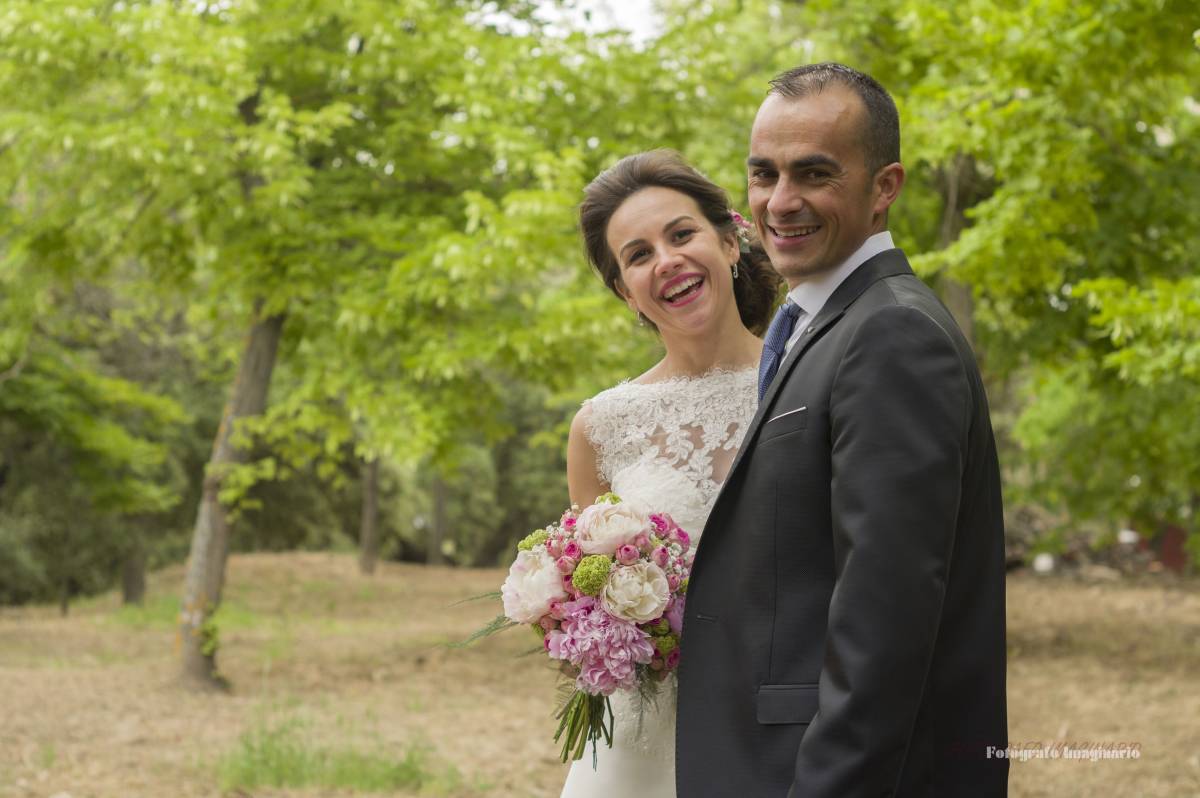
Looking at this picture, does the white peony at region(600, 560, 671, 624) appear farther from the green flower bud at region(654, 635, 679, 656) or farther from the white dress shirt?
the white dress shirt

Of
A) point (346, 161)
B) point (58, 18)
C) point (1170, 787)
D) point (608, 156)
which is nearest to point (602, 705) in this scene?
point (1170, 787)

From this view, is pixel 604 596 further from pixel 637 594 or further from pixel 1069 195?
pixel 1069 195

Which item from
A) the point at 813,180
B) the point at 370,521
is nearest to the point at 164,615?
the point at 370,521

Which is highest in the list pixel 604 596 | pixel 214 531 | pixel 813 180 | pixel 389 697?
pixel 813 180

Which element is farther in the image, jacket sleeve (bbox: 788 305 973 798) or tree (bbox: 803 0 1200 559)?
tree (bbox: 803 0 1200 559)

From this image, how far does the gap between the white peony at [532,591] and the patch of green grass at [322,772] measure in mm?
5195

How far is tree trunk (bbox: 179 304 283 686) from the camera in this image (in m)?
11.5

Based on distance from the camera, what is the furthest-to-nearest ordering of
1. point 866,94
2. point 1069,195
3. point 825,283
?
point 1069,195 < point 825,283 < point 866,94

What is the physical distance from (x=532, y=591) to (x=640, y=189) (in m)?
1.20

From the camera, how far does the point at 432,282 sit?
31.7ft

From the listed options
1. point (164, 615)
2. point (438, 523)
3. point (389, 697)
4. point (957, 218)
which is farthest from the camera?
point (438, 523)

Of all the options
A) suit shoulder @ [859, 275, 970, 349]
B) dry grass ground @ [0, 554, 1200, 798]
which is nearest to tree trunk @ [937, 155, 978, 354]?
dry grass ground @ [0, 554, 1200, 798]

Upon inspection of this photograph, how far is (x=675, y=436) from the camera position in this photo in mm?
3287

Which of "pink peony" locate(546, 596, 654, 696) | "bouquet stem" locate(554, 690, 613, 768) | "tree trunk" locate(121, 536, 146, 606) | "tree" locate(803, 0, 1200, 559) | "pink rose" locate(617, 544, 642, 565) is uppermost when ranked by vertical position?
"tree" locate(803, 0, 1200, 559)
